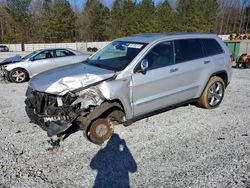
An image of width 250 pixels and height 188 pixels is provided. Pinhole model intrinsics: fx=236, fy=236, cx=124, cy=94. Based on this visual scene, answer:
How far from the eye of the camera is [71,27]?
181ft

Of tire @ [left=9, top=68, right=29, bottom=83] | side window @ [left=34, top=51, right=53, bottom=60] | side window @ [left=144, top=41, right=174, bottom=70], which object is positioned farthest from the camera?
side window @ [left=34, top=51, right=53, bottom=60]

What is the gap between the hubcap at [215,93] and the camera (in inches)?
222

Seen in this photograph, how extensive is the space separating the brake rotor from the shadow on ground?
14cm

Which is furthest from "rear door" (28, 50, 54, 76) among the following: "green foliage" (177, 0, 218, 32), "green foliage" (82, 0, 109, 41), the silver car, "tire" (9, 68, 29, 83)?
"green foliage" (177, 0, 218, 32)

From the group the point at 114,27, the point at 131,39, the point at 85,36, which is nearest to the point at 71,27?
the point at 85,36

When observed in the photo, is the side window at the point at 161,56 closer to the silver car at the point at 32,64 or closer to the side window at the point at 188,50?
the side window at the point at 188,50

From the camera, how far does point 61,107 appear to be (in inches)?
150

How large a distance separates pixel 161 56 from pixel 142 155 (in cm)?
195

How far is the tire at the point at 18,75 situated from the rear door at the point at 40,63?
319 millimetres

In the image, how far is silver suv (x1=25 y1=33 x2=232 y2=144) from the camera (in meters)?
3.86

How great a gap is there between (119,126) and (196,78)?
77.1 inches

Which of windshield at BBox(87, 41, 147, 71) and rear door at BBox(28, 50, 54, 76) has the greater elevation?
windshield at BBox(87, 41, 147, 71)

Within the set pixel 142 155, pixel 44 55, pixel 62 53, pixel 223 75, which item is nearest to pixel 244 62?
pixel 223 75

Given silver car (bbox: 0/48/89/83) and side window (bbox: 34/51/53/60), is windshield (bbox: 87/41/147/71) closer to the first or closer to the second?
silver car (bbox: 0/48/89/83)
